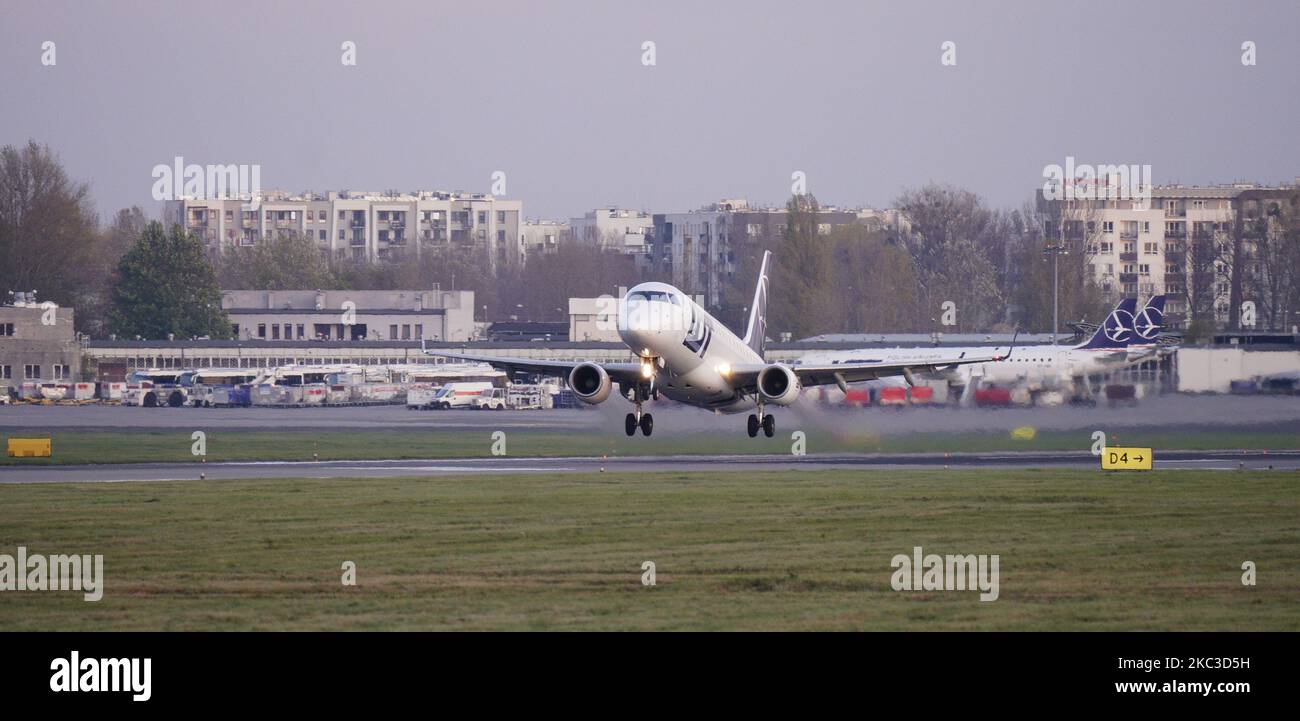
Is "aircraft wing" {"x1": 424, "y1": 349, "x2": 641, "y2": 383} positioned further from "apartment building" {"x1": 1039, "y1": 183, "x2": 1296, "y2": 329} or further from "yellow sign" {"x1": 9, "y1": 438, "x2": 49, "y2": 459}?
"apartment building" {"x1": 1039, "y1": 183, "x2": 1296, "y2": 329}

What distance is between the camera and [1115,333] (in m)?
88.1

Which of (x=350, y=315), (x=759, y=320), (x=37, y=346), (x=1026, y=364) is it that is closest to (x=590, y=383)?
(x=759, y=320)

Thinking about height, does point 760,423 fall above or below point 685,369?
below

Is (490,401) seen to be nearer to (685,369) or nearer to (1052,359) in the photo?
(1052,359)

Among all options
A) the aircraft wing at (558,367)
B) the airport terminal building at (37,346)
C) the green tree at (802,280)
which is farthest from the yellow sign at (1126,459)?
the airport terminal building at (37,346)

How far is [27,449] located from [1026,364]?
44759 mm

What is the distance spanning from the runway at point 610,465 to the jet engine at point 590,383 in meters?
12.8

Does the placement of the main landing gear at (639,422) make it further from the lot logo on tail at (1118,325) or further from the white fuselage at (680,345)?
the lot logo on tail at (1118,325)

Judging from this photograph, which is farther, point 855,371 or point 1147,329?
point 1147,329

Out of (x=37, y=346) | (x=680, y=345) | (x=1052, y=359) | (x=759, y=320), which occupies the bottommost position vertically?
(x=1052, y=359)

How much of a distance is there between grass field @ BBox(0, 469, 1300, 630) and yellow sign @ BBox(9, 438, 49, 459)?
15.9m
